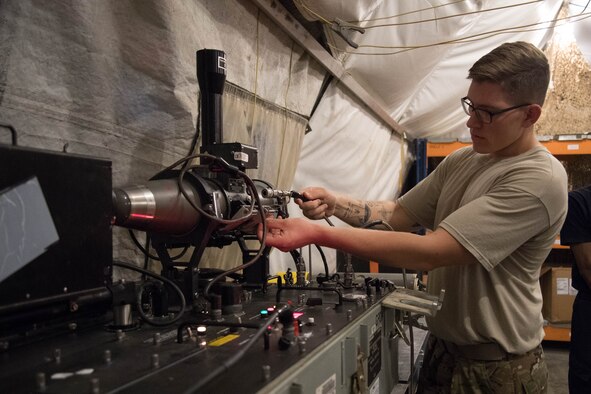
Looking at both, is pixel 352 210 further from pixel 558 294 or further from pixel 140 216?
pixel 558 294

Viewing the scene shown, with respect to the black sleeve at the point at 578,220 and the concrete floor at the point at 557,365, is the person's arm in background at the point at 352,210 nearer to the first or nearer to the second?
the black sleeve at the point at 578,220

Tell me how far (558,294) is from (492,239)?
102 inches

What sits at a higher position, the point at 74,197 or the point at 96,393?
the point at 74,197

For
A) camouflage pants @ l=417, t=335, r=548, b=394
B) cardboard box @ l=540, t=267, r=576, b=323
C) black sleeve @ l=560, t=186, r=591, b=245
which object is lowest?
cardboard box @ l=540, t=267, r=576, b=323

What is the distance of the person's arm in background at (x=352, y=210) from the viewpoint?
4.24ft

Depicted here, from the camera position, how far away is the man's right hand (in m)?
1.28

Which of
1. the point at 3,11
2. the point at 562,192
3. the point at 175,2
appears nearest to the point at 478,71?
the point at 562,192

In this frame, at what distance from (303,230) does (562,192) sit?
574 mm

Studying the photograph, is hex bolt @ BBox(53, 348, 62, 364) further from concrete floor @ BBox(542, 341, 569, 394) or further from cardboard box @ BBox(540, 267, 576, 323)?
cardboard box @ BBox(540, 267, 576, 323)

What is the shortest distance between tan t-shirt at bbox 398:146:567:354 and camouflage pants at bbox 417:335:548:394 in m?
0.04

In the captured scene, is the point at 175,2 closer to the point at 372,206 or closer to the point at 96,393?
the point at 372,206

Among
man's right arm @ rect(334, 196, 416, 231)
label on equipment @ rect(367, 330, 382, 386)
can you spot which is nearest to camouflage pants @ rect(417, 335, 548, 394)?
label on equipment @ rect(367, 330, 382, 386)

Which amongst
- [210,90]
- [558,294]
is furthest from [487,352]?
[558,294]

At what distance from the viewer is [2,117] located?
2.57 feet
